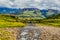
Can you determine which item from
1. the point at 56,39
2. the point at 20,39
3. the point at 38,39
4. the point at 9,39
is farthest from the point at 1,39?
the point at 56,39

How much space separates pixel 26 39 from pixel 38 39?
259 centimetres

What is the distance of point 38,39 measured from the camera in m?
42.9

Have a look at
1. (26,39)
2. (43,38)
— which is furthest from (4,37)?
(43,38)

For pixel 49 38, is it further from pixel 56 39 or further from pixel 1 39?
pixel 1 39

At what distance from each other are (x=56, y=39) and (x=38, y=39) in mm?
A: 3905

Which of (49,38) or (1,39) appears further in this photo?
(49,38)

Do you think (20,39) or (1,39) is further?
(20,39)

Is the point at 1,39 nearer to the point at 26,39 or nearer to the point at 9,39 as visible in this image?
the point at 9,39

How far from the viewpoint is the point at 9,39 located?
40938 mm

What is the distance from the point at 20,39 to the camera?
42688 mm

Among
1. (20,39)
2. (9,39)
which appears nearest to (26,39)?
(20,39)

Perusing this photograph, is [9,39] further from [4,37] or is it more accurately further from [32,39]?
[32,39]

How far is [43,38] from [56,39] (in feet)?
10.1

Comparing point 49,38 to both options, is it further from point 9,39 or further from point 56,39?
point 9,39
